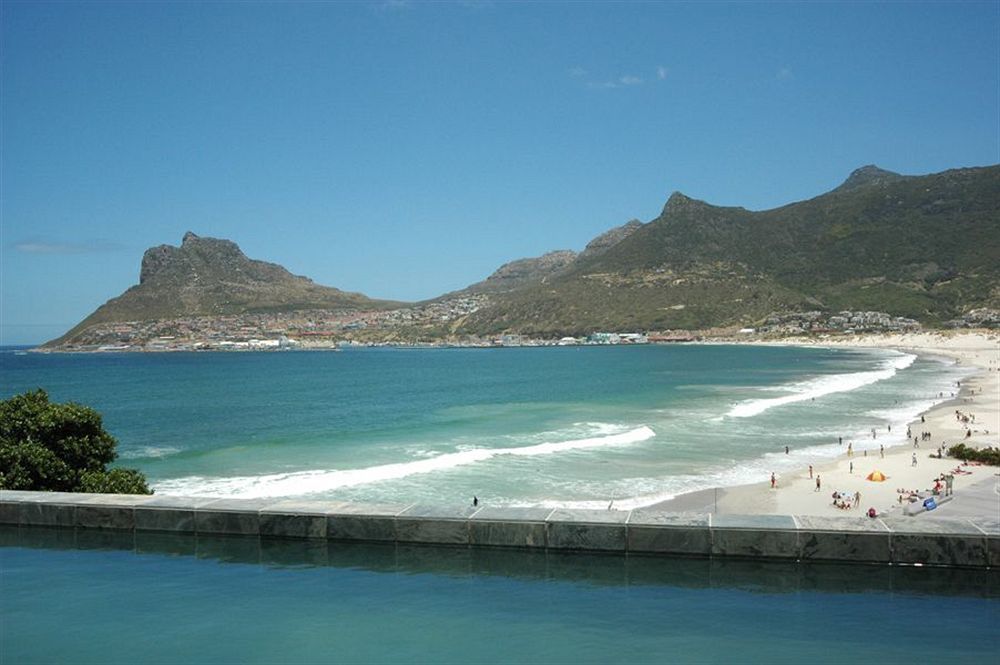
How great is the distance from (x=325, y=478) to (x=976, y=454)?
23644mm

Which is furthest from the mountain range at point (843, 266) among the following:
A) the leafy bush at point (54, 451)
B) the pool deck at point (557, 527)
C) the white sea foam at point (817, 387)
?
the pool deck at point (557, 527)

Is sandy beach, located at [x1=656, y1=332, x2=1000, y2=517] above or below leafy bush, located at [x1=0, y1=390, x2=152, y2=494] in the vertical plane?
below

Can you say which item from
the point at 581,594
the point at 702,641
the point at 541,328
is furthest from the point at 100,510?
the point at 541,328

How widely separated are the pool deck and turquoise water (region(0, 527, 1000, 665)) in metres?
0.12

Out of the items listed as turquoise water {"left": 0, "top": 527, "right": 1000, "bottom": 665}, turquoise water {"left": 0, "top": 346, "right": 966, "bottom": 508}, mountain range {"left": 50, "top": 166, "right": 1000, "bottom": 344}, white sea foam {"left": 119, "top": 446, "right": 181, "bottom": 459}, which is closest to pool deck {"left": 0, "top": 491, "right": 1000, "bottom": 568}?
turquoise water {"left": 0, "top": 527, "right": 1000, "bottom": 665}

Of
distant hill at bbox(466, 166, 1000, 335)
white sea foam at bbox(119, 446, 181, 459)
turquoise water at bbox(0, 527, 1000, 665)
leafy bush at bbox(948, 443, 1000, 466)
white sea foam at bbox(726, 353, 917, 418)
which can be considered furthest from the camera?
distant hill at bbox(466, 166, 1000, 335)

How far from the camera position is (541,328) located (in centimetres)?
19775

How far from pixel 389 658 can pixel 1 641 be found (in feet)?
8.72

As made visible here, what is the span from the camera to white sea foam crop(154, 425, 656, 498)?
86.4ft

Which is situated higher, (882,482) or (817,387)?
(817,387)

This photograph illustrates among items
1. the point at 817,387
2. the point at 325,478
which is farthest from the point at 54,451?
the point at 817,387

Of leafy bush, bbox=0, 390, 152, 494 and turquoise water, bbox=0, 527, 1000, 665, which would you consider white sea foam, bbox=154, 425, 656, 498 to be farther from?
turquoise water, bbox=0, 527, 1000, 665

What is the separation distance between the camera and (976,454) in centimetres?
→ 2969

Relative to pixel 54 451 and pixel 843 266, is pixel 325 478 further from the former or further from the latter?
pixel 843 266
